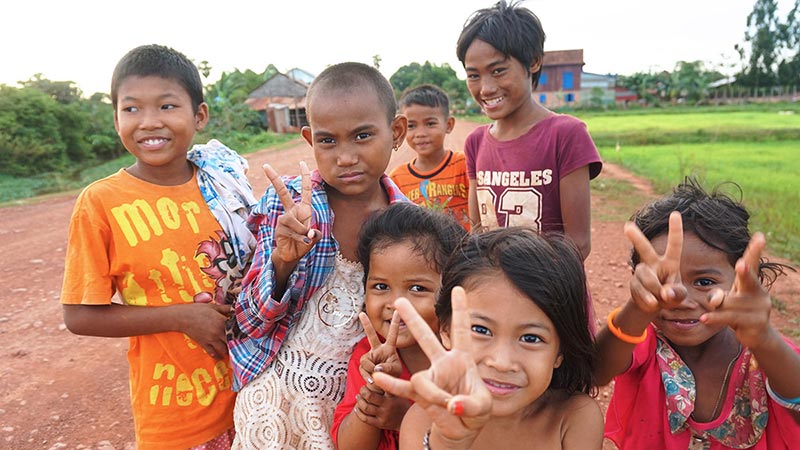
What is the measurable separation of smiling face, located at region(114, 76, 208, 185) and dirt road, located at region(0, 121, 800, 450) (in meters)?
2.23

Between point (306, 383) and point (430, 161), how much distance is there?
8.08 ft

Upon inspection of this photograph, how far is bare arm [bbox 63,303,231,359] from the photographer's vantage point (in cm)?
187

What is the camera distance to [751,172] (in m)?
12.9

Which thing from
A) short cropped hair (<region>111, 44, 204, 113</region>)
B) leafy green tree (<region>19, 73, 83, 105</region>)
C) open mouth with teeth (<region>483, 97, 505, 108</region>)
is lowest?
open mouth with teeth (<region>483, 97, 505, 108</region>)

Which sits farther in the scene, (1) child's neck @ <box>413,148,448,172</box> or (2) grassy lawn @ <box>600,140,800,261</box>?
(2) grassy lawn @ <box>600,140,800,261</box>

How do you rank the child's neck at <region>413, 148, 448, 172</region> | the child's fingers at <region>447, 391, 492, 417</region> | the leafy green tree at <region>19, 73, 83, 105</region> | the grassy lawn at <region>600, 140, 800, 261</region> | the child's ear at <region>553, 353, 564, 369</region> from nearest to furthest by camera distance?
the child's fingers at <region>447, 391, 492, 417</region> < the child's ear at <region>553, 353, 564, 369</region> < the child's neck at <region>413, 148, 448, 172</region> < the grassy lawn at <region>600, 140, 800, 261</region> < the leafy green tree at <region>19, 73, 83, 105</region>

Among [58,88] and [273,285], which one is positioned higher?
[58,88]

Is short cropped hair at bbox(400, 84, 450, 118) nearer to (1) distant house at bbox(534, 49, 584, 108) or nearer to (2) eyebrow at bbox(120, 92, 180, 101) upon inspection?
(2) eyebrow at bbox(120, 92, 180, 101)

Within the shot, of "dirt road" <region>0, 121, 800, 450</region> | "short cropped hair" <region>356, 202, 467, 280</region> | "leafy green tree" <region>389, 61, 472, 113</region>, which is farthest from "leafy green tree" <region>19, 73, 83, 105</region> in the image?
"short cropped hair" <region>356, 202, 467, 280</region>

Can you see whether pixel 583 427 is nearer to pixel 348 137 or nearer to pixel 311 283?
pixel 311 283

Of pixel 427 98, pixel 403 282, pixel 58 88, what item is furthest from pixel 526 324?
pixel 58 88

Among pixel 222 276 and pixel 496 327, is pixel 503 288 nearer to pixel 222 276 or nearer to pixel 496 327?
pixel 496 327

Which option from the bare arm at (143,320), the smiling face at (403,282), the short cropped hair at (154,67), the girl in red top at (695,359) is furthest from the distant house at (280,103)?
the girl in red top at (695,359)

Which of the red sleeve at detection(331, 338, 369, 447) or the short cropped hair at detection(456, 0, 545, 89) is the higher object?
the short cropped hair at detection(456, 0, 545, 89)
